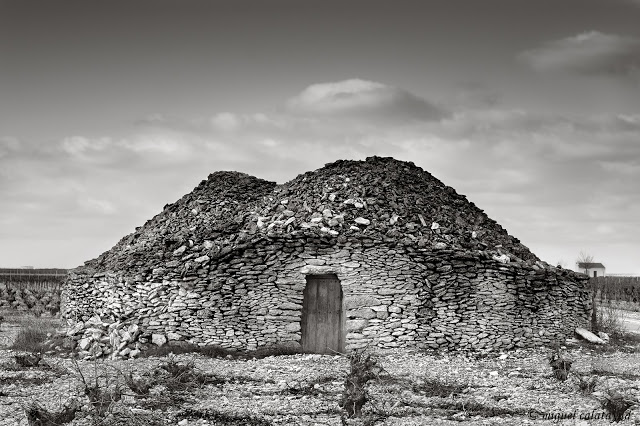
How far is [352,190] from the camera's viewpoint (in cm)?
1827

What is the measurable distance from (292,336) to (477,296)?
461 cm

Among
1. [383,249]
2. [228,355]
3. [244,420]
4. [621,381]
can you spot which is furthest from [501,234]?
[244,420]

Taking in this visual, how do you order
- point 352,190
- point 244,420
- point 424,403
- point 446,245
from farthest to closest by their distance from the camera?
point 352,190, point 446,245, point 424,403, point 244,420

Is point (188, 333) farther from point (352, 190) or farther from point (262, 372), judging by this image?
point (352, 190)

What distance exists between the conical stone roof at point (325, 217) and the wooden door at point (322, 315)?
1.18m

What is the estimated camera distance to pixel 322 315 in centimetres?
1620

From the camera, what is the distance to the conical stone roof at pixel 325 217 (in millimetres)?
16703

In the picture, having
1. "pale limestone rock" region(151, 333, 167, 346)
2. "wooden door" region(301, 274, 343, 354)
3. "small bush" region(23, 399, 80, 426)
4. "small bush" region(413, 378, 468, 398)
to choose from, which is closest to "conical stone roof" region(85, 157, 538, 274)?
"wooden door" region(301, 274, 343, 354)

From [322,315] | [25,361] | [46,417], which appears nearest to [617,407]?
[322,315]

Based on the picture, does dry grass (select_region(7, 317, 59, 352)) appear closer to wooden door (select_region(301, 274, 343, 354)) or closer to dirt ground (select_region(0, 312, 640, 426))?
dirt ground (select_region(0, 312, 640, 426))

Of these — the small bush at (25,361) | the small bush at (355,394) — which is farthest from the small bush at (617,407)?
the small bush at (25,361)

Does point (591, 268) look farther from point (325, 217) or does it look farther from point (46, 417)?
point (46, 417)

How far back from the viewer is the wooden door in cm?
1614

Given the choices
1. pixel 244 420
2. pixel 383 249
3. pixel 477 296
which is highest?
pixel 383 249
